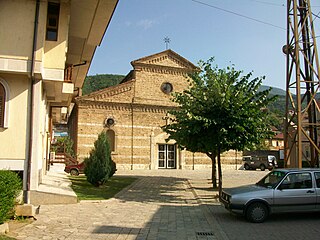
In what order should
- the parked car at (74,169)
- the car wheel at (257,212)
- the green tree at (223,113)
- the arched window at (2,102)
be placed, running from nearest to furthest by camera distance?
the car wheel at (257,212) → the arched window at (2,102) → the green tree at (223,113) → the parked car at (74,169)

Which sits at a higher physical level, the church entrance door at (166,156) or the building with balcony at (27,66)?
the building with balcony at (27,66)

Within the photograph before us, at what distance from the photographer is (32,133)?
10.9 meters

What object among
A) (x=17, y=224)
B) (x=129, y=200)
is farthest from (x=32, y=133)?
(x=129, y=200)

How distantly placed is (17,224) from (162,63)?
1187 inches

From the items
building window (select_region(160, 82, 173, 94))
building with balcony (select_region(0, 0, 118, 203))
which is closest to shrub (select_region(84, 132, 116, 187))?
building with balcony (select_region(0, 0, 118, 203))

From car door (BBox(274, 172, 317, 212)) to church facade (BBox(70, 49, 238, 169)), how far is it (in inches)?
1017

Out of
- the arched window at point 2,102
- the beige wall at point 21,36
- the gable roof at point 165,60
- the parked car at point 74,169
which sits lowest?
the parked car at point 74,169

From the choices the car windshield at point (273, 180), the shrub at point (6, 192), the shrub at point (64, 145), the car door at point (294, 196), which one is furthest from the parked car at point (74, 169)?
the car door at point (294, 196)

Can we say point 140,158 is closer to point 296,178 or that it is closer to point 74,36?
point 74,36

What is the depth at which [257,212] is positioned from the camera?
9383 mm

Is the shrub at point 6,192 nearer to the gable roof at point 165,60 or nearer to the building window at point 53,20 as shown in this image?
the building window at point 53,20

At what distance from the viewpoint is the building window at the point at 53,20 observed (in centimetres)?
1168

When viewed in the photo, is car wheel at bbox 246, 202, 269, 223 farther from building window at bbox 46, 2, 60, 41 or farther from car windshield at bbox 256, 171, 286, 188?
building window at bbox 46, 2, 60, 41

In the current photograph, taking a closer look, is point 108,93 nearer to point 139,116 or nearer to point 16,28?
point 139,116
